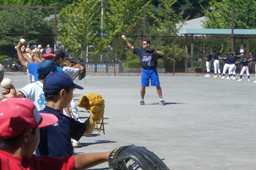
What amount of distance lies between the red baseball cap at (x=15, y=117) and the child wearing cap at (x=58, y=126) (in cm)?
103

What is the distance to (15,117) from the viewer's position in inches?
76.3

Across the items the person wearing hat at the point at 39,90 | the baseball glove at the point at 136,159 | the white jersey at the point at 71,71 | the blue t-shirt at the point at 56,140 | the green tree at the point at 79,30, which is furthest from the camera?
the green tree at the point at 79,30

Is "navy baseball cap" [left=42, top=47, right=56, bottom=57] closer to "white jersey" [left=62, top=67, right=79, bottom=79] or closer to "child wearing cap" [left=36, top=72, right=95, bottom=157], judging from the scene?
"white jersey" [left=62, top=67, right=79, bottom=79]

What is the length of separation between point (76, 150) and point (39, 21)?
1429 inches

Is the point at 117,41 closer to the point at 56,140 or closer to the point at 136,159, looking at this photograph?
the point at 56,140

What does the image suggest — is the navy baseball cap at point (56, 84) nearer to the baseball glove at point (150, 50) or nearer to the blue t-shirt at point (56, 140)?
the blue t-shirt at point (56, 140)

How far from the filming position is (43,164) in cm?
232

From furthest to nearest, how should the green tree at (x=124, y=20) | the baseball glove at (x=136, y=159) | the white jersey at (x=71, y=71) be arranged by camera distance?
the green tree at (x=124, y=20), the white jersey at (x=71, y=71), the baseball glove at (x=136, y=159)

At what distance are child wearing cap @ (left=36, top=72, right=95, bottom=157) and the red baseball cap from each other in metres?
1.03

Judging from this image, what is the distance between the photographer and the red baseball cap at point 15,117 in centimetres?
193

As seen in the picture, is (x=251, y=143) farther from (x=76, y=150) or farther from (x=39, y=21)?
(x=39, y=21)

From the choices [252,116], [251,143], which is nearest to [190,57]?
[252,116]

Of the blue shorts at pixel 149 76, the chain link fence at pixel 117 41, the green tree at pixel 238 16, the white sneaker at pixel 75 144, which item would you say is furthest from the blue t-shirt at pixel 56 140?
the green tree at pixel 238 16

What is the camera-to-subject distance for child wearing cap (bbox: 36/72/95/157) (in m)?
3.05
